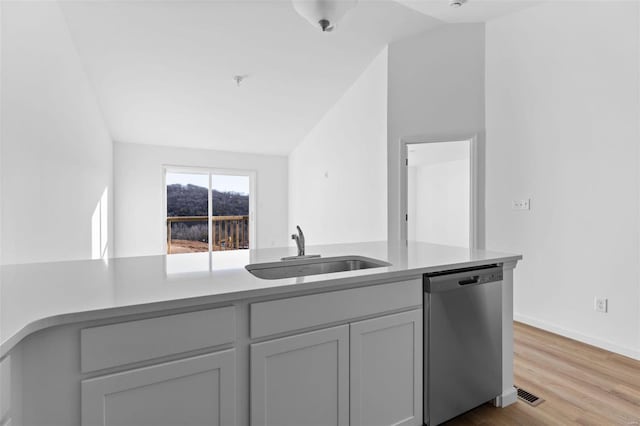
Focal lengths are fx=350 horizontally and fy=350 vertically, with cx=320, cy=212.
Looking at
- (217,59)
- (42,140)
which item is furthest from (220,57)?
(42,140)

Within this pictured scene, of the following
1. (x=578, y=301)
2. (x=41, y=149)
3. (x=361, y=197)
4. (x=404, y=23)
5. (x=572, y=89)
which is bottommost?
(x=578, y=301)

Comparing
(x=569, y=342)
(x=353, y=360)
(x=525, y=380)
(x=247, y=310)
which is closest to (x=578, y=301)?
(x=569, y=342)

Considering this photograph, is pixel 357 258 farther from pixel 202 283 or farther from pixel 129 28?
pixel 129 28

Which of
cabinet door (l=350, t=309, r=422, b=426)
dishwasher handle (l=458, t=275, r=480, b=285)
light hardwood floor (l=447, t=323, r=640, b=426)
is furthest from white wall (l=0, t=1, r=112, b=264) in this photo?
light hardwood floor (l=447, t=323, r=640, b=426)

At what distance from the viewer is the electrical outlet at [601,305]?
9.06 ft

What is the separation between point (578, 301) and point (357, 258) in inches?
88.7

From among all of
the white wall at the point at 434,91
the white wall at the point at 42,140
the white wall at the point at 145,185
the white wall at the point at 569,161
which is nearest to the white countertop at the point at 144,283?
the white wall at the point at 42,140

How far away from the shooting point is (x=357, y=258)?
6.38 feet

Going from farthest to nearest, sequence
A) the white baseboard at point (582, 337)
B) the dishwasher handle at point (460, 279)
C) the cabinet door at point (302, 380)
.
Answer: the white baseboard at point (582, 337) < the dishwasher handle at point (460, 279) < the cabinet door at point (302, 380)

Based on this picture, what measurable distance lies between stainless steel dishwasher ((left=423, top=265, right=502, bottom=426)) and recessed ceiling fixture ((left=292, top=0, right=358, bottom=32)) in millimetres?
1342

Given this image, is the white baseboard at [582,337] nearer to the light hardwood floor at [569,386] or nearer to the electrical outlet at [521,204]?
the light hardwood floor at [569,386]

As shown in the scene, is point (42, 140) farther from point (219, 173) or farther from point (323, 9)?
point (219, 173)

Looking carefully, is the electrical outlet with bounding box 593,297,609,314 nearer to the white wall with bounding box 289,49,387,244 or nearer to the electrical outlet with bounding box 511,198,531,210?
the electrical outlet with bounding box 511,198,531,210

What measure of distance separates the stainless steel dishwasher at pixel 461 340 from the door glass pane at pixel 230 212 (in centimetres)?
539
